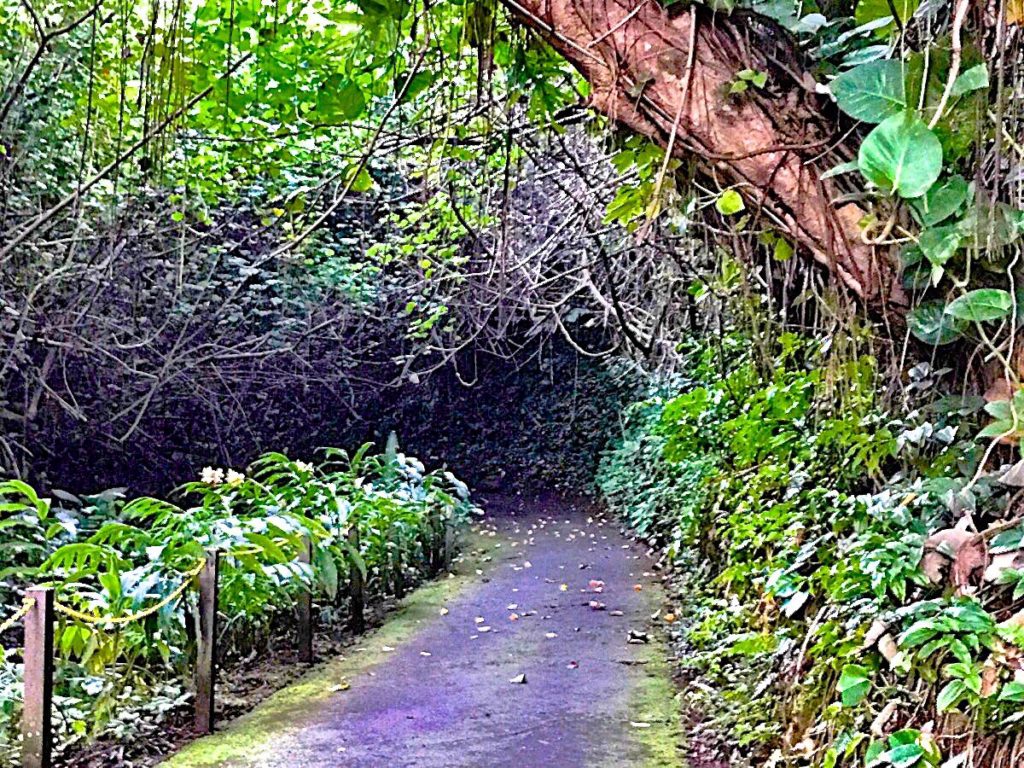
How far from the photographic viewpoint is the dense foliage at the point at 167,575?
3248 mm

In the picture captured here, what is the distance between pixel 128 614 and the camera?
3.28m

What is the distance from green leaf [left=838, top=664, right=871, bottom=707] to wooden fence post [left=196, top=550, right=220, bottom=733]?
2.27m

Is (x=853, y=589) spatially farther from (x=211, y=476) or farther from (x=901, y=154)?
(x=211, y=476)

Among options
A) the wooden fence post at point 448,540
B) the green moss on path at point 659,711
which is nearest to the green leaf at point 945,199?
the green moss on path at point 659,711

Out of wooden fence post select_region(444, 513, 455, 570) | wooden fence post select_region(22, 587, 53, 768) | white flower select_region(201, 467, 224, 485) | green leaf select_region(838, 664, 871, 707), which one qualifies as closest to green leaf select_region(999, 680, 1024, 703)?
green leaf select_region(838, 664, 871, 707)

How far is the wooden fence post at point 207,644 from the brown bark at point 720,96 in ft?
7.62

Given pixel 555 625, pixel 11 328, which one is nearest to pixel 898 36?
pixel 555 625

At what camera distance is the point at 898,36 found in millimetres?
1944

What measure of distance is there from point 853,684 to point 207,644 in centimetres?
231

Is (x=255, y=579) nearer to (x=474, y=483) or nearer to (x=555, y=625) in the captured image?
(x=555, y=625)

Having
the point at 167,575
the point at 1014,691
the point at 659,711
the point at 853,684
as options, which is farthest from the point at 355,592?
the point at 1014,691

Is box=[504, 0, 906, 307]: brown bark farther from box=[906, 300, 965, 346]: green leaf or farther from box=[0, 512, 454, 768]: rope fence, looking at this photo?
box=[0, 512, 454, 768]: rope fence

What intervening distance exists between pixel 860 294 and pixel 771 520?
1.86m

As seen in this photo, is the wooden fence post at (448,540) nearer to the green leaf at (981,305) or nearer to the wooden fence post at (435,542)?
the wooden fence post at (435,542)
